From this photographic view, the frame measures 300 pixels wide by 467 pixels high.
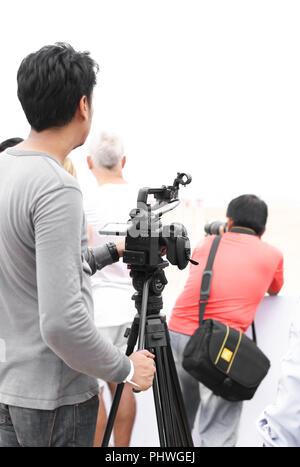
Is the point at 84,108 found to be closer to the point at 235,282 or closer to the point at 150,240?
the point at 150,240

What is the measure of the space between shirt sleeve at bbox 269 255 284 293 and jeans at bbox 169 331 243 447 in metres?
0.36

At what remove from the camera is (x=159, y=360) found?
1.07m

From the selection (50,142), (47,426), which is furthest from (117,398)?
(50,142)

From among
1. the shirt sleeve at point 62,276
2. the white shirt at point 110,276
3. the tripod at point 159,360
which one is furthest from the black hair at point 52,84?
the white shirt at point 110,276

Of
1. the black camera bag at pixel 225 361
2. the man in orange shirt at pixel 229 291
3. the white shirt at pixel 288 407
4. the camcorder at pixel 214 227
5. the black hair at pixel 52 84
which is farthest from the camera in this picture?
the camcorder at pixel 214 227

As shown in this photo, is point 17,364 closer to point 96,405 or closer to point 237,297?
point 96,405

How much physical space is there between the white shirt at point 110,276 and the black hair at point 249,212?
399 mm

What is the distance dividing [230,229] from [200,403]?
2.14 feet

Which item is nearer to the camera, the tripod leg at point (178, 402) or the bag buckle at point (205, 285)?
the tripod leg at point (178, 402)

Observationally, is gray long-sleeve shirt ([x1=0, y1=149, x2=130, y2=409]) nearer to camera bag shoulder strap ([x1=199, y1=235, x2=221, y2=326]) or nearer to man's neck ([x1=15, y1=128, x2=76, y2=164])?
man's neck ([x1=15, y1=128, x2=76, y2=164])

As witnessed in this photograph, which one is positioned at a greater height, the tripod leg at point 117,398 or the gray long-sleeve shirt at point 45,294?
the gray long-sleeve shirt at point 45,294

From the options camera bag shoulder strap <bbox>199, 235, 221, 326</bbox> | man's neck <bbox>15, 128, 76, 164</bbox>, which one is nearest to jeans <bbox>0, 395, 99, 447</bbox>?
man's neck <bbox>15, 128, 76, 164</bbox>

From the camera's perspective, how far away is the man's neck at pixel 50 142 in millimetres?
875

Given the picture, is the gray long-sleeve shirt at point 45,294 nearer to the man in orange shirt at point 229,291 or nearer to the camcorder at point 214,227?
the man in orange shirt at point 229,291
